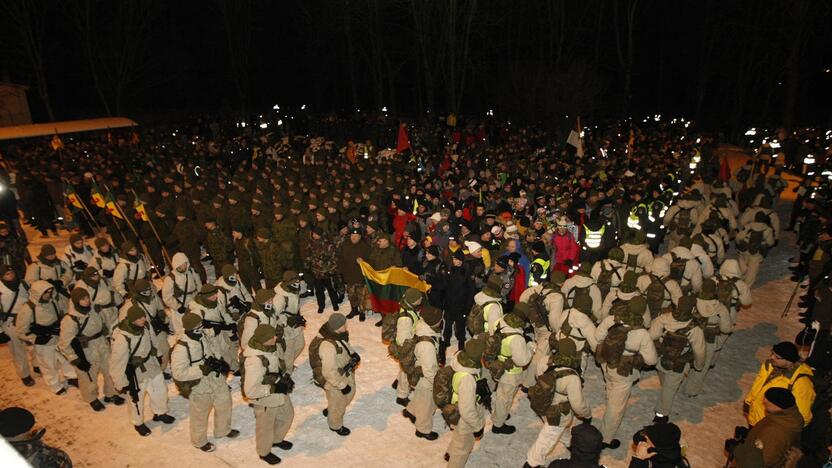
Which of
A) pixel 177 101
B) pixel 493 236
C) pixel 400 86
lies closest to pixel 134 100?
pixel 177 101

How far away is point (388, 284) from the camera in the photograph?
9.34 meters

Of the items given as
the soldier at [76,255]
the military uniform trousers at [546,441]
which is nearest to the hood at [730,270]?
the military uniform trousers at [546,441]

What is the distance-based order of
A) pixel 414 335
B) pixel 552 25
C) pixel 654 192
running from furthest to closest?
1. pixel 552 25
2. pixel 654 192
3. pixel 414 335

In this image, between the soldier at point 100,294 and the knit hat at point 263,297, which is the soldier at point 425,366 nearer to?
the knit hat at point 263,297

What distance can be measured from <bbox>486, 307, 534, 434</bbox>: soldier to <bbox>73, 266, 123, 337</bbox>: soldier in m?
6.09

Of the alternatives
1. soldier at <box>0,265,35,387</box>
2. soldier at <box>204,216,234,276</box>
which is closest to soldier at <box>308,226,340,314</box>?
soldier at <box>204,216,234,276</box>

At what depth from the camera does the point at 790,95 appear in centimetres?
2719

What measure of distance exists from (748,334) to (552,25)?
2967 cm

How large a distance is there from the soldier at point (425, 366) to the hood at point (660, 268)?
4.22m

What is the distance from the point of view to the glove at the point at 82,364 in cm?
714

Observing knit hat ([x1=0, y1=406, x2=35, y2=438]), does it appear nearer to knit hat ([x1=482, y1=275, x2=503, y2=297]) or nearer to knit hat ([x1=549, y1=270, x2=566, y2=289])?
knit hat ([x1=482, y1=275, x2=503, y2=297])

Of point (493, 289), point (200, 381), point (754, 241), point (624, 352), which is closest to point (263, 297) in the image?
point (200, 381)

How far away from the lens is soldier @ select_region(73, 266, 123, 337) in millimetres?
7872

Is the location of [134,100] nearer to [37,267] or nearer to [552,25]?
[552,25]
